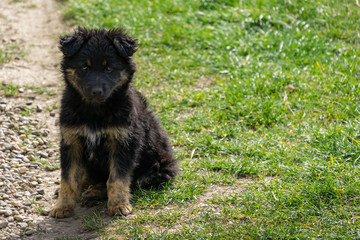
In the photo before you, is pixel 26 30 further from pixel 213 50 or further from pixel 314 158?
pixel 314 158

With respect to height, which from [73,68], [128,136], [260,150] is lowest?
[260,150]

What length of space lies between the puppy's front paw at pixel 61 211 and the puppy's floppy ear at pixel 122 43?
1608 millimetres

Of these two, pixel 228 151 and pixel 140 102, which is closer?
pixel 140 102

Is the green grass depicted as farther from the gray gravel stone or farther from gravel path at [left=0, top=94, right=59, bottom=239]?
the gray gravel stone

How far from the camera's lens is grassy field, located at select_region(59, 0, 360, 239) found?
182 inches

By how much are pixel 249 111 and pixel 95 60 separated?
2.78m

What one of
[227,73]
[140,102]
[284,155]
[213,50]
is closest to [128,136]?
[140,102]

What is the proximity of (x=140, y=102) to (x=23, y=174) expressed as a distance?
64.6 inches

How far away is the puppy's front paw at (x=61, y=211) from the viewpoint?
4953 millimetres

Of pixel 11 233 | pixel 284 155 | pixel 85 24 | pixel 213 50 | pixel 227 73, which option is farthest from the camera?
pixel 85 24

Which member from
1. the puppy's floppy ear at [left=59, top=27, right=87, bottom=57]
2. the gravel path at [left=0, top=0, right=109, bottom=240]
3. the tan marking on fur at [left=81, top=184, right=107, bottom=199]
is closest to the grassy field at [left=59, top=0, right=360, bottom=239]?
the tan marking on fur at [left=81, top=184, right=107, bottom=199]

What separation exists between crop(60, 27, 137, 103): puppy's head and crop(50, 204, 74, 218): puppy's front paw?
1.09 metres

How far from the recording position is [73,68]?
4.91 metres

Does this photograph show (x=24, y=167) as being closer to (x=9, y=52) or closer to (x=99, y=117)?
(x=99, y=117)
